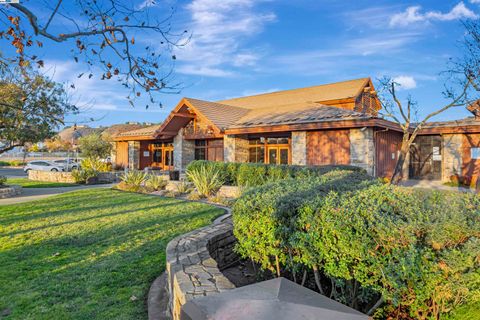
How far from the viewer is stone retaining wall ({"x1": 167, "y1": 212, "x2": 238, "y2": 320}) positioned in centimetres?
270

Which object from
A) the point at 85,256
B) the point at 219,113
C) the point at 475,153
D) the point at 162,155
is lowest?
the point at 85,256

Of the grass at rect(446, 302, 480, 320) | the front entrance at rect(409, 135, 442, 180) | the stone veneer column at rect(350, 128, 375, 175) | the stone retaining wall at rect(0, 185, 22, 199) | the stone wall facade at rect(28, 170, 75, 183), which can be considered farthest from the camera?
the front entrance at rect(409, 135, 442, 180)

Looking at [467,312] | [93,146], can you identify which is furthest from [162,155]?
[467,312]

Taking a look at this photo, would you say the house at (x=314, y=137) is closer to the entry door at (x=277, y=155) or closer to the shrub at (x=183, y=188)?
the entry door at (x=277, y=155)

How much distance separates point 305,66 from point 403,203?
14.3m

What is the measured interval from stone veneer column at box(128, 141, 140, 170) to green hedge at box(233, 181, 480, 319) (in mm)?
24642

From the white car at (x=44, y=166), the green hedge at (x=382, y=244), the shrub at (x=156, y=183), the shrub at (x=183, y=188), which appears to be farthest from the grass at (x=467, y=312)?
the white car at (x=44, y=166)

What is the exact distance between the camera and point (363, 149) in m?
14.2

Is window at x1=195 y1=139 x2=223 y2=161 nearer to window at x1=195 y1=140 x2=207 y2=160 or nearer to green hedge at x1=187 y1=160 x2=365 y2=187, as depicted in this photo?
window at x1=195 y1=140 x2=207 y2=160

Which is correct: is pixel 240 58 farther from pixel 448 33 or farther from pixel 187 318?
pixel 187 318

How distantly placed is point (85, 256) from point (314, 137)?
13.2 meters

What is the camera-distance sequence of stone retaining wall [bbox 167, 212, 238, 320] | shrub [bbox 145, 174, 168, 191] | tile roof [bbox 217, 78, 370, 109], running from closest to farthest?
stone retaining wall [bbox 167, 212, 238, 320], shrub [bbox 145, 174, 168, 191], tile roof [bbox 217, 78, 370, 109]

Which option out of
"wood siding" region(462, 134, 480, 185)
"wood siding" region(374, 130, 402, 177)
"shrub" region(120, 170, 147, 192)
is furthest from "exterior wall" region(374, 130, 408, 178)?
"shrub" region(120, 170, 147, 192)

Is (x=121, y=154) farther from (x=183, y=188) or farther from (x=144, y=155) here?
(x=183, y=188)
